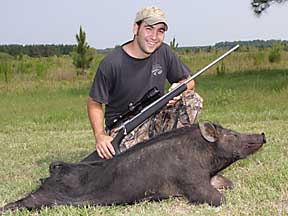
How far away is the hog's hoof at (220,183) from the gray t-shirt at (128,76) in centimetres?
110

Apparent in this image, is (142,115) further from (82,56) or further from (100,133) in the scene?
(82,56)

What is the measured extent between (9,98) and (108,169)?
12.5 meters

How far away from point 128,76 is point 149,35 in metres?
0.48

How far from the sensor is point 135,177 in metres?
3.89

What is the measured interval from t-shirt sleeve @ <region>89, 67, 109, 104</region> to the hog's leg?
47.9 inches

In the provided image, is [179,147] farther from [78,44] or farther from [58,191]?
[78,44]

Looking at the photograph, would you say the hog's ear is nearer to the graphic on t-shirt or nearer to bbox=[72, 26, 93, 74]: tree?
the graphic on t-shirt

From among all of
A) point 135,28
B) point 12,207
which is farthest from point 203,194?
point 135,28

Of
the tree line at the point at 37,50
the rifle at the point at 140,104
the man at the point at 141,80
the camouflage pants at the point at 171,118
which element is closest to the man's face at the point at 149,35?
the man at the point at 141,80

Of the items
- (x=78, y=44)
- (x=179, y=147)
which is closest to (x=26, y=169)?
(x=179, y=147)

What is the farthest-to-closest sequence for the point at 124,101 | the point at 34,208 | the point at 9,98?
the point at 9,98 → the point at 124,101 → the point at 34,208

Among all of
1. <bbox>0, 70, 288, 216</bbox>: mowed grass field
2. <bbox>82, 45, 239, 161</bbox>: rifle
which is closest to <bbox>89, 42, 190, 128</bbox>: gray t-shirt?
<bbox>82, 45, 239, 161</bbox>: rifle

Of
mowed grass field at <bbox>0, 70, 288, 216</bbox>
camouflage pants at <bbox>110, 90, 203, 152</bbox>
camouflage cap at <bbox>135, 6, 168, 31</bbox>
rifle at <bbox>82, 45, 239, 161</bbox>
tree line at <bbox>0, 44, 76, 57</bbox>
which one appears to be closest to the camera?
mowed grass field at <bbox>0, 70, 288, 216</bbox>

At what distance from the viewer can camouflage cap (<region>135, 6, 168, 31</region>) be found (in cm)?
445
